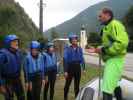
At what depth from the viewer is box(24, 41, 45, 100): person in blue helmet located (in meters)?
11.4

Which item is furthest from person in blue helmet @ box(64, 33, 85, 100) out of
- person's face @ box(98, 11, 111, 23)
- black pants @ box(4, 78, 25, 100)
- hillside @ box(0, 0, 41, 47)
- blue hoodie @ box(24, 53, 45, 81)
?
hillside @ box(0, 0, 41, 47)

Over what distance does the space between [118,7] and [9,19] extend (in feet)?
357

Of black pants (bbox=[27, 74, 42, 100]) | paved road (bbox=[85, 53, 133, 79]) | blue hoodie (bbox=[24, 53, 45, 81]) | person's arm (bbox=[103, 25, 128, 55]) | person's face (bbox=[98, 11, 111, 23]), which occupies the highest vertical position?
person's face (bbox=[98, 11, 111, 23])

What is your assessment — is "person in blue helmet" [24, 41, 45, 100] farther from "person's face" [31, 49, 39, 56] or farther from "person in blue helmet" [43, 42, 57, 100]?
"person in blue helmet" [43, 42, 57, 100]

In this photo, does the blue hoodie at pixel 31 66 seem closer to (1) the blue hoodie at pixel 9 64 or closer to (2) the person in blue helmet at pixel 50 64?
(1) the blue hoodie at pixel 9 64

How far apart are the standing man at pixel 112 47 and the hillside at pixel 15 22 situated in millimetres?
18251

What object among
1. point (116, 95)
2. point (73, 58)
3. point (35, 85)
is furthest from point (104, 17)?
point (73, 58)

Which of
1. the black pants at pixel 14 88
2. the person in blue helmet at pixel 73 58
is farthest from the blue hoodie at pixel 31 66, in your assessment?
the person in blue helmet at pixel 73 58

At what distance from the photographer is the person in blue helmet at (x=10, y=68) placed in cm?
1034

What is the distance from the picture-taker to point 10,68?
10.5 metres

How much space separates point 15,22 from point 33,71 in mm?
22395

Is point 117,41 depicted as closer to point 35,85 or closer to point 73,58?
point 35,85

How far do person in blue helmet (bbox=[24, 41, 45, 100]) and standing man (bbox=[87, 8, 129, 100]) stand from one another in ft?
10.9

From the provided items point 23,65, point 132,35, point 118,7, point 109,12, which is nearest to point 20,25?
point 23,65
